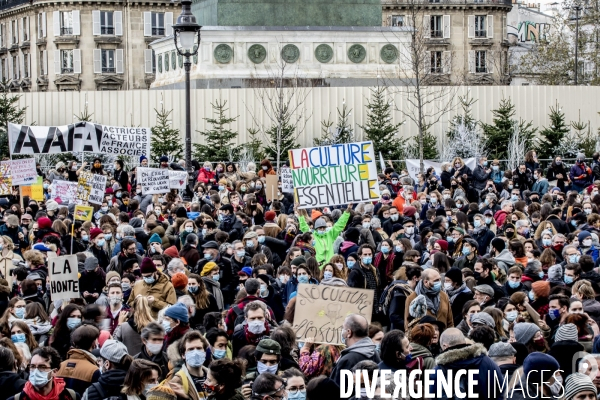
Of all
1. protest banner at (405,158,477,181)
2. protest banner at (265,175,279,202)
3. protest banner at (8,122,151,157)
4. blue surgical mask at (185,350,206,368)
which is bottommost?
blue surgical mask at (185,350,206,368)

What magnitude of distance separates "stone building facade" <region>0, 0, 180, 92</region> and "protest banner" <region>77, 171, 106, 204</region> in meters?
71.7

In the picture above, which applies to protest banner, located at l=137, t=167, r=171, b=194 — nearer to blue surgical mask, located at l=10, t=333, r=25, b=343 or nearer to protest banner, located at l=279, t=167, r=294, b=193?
protest banner, located at l=279, t=167, r=294, b=193

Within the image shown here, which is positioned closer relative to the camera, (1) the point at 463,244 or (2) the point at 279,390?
(2) the point at 279,390

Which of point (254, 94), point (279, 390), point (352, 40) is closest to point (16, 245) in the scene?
point (279, 390)

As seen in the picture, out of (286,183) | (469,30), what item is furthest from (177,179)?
(469,30)

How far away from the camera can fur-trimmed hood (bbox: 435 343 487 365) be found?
9.68m

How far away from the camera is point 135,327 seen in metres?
12.2

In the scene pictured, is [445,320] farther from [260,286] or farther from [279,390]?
[279,390]

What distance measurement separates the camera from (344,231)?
19.0m

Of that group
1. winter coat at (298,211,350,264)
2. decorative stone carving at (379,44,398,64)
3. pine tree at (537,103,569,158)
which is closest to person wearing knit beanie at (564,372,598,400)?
winter coat at (298,211,350,264)

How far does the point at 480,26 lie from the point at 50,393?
9409 centimetres

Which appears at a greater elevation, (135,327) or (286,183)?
(286,183)

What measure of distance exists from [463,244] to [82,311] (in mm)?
5831

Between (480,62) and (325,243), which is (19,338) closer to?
(325,243)
